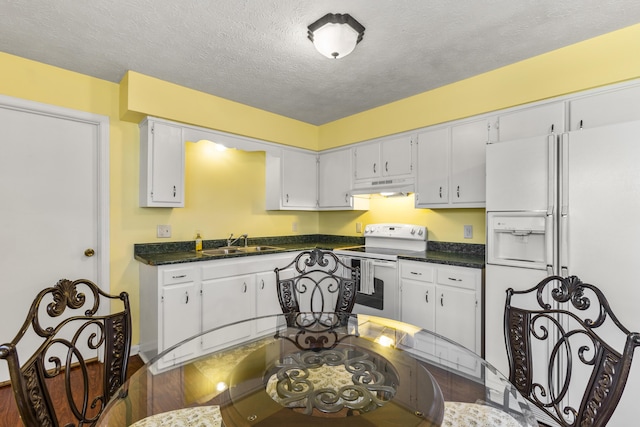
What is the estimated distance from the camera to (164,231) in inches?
119

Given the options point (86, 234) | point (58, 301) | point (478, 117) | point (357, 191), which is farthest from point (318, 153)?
point (58, 301)

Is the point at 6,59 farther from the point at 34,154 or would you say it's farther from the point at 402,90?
the point at 402,90

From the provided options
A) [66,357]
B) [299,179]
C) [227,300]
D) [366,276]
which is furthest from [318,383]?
[299,179]

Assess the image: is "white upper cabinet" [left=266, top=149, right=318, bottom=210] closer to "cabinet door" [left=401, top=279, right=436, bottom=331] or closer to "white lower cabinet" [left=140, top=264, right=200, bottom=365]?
"white lower cabinet" [left=140, top=264, right=200, bottom=365]

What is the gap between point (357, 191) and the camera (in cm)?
362

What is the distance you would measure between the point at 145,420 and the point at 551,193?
2425 millimetres

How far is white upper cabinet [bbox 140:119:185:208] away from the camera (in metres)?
2.68

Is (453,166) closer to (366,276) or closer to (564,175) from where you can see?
(564,175)

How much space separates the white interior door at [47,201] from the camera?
2342 millimetres

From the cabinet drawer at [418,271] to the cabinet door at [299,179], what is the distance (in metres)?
1.60

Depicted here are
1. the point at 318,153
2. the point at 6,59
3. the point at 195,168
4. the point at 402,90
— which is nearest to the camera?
the point at 6,59

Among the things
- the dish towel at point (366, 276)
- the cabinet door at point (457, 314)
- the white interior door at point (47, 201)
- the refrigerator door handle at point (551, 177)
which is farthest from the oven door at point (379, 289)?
the white interior door at point (47, 201)

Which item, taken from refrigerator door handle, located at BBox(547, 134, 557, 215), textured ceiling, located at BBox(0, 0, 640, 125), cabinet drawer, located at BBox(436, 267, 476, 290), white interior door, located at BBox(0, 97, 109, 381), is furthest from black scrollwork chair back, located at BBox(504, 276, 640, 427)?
white interior door, located at BBox(0, 97, 109, 381)

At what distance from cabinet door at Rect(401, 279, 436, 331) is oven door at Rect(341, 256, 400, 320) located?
0.08 metres
